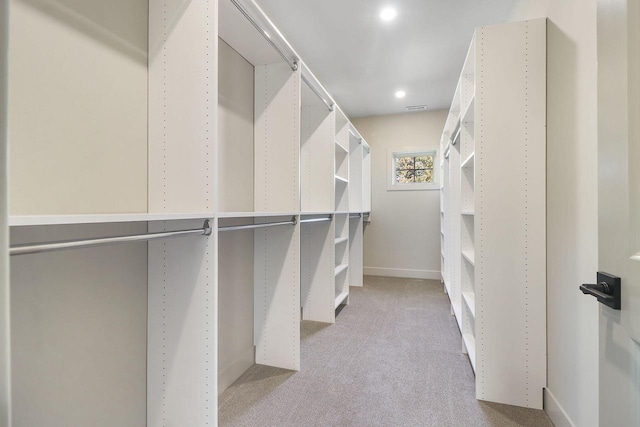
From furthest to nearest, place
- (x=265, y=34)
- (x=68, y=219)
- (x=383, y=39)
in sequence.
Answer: (x=383, y=39) < (x=265, y=34) < (x=68, y=219)

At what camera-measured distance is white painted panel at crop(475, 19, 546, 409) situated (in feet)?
5.45

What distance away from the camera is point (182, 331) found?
125 centimetres

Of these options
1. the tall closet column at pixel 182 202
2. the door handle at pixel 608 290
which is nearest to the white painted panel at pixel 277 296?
the tall closet column at pixel 182 202

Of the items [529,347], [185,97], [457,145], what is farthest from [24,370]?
[457,145]

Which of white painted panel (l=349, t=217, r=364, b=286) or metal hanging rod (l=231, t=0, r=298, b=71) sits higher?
metal hanging rod (l=231, t=0, r=298, b=71)

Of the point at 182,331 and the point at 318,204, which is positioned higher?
the point at 318,204

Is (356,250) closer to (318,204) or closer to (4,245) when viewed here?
(318,204)

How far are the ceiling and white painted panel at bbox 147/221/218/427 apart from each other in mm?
2096

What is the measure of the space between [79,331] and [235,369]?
1.15 meters

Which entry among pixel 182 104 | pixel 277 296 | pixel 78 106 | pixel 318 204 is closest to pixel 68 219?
pixel 78 106

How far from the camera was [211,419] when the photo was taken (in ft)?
3.96

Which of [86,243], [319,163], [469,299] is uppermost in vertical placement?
[319,163]

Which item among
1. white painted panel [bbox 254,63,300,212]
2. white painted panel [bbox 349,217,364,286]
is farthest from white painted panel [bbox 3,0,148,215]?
white painted panel [bbox 349,217,364,286]

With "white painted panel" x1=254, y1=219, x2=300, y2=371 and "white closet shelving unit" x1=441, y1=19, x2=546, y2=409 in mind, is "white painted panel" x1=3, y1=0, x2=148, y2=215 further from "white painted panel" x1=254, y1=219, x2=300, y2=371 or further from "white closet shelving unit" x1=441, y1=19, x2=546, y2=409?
"white closet shelving unit" x1=441, y1=19, x2=546, y2=409
